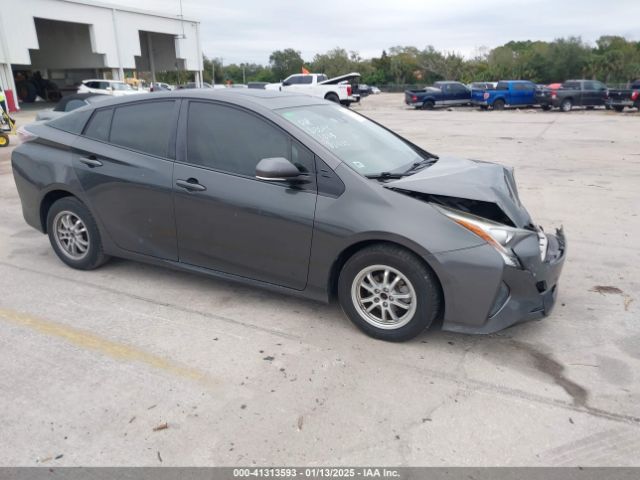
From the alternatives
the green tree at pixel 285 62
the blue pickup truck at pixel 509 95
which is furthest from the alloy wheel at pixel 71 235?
the green tree at pixel 285 62

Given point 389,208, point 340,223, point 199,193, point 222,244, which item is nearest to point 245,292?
point 222,244

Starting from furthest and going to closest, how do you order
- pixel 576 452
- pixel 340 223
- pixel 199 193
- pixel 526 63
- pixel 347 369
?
pixel 526 63 → pixel 199 193 → pixel 340 223 → pixel 347 369 → pixel 576 452

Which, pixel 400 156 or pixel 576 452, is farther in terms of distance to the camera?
pixel 400 156

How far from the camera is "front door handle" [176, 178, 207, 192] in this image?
158 inches

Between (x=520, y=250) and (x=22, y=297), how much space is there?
397 cm

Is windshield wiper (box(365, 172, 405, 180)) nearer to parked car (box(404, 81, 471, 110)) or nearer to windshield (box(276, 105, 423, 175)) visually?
windshield (box(276, 105, 423, 175))

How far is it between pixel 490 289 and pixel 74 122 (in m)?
3.90

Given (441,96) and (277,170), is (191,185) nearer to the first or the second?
(277,170)

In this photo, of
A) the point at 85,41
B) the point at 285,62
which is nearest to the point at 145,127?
A: the point at 85,41

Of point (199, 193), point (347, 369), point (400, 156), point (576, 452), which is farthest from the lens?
point (400, 156)

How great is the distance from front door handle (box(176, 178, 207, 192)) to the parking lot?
3.09ft

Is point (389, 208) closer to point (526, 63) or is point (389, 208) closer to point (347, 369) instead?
point (347, 369)

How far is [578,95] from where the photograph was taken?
27.7 metres

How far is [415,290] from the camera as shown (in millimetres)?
3418
